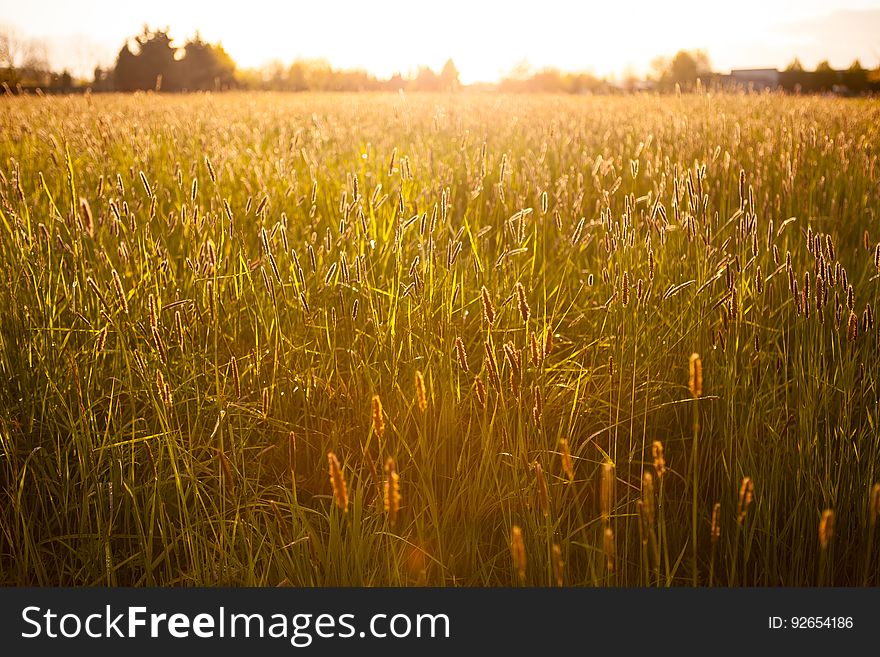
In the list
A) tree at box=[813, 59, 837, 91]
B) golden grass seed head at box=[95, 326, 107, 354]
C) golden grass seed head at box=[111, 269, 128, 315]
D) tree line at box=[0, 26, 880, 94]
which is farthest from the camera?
tree at box=[813, 59, 837, 91]

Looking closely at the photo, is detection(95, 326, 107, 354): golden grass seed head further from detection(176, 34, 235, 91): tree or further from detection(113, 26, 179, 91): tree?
detection(176, 34, 235, 91): tree

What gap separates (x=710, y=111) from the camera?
6.62m

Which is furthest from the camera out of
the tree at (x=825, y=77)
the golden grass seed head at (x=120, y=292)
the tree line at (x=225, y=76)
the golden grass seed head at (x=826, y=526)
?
the tree at (x=825, y=77)

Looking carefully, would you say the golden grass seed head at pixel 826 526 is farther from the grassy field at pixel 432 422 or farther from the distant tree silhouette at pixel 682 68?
the distant tree silhouette at pixel 682 68

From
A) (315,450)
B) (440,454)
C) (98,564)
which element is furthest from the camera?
(315,450)

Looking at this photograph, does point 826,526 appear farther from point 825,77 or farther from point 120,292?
point 825,77

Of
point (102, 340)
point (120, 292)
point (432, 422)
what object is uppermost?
point (120, 292)

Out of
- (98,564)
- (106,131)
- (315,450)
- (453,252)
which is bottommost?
(98,564)

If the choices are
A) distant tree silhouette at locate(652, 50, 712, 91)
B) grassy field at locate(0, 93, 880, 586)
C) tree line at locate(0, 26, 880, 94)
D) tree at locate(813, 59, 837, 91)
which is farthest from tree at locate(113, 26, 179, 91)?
tree at locate(813, 59, 837, 91)

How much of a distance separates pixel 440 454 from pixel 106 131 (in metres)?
A: 3.24

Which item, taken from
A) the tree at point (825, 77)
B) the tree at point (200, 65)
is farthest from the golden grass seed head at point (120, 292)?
the tree at point (825, 77)

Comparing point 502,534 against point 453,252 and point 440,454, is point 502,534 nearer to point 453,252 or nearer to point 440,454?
point 440,454

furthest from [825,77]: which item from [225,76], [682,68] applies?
[225,76]

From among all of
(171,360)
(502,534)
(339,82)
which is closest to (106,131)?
(171,360)
